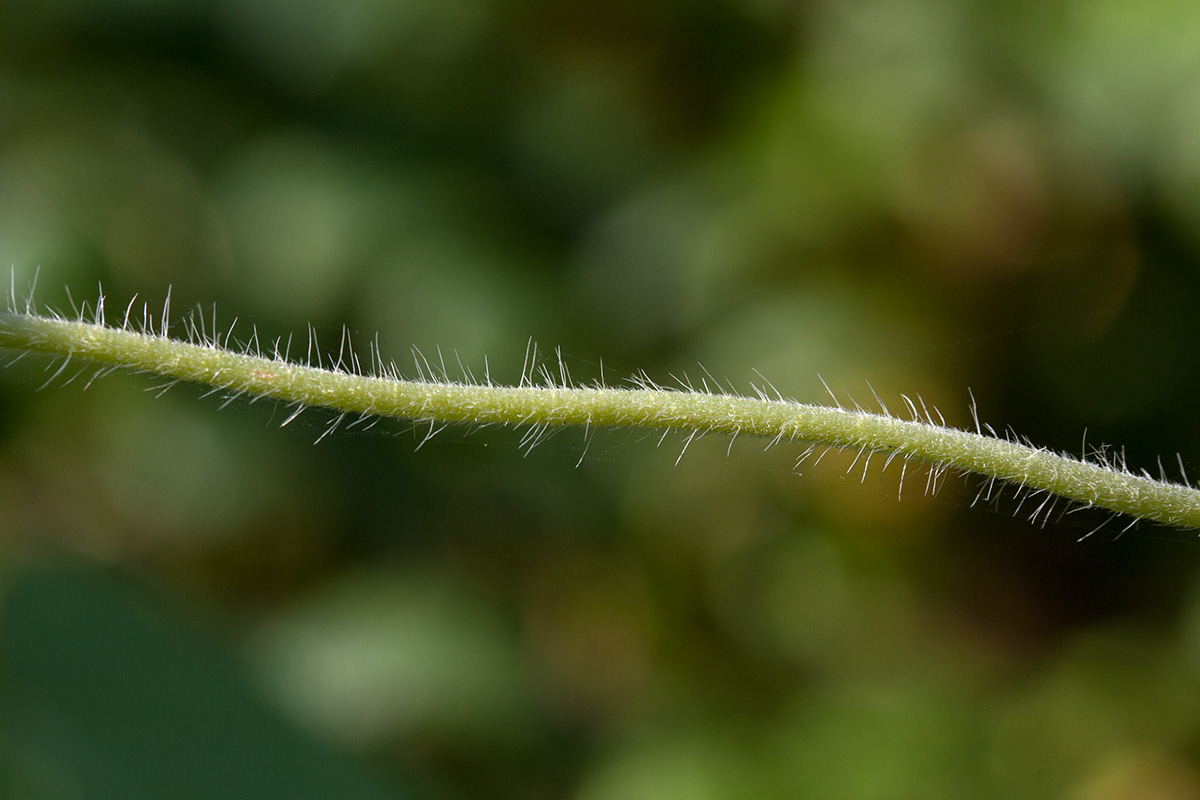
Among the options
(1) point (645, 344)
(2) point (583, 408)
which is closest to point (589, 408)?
(2) point (583, 408)

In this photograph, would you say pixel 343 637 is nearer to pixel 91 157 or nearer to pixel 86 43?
pixel 91 157

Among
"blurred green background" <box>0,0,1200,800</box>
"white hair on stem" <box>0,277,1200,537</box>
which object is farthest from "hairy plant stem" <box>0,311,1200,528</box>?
"blurred green background" <box>0,0,1200,800</box>

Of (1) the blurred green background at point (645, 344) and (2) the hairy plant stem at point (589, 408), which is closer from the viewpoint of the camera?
(2) the hairy plant stem at point (589, 408)

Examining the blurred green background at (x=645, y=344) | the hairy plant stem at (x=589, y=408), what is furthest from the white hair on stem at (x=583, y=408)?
the blurred green background at (x=645, y=344)

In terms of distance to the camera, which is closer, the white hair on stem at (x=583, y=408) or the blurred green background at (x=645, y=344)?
the white hair on stem at (x=583, y=408)

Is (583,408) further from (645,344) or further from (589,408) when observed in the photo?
(645,344)

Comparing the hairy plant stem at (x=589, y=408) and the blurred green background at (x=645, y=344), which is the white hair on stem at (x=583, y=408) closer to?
the hairy plant stem at (x=589, y=408)

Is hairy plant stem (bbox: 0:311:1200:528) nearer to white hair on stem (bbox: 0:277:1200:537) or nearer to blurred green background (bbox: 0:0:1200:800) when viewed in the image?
white hair on stem (bbox: 0:277:1200:537)
